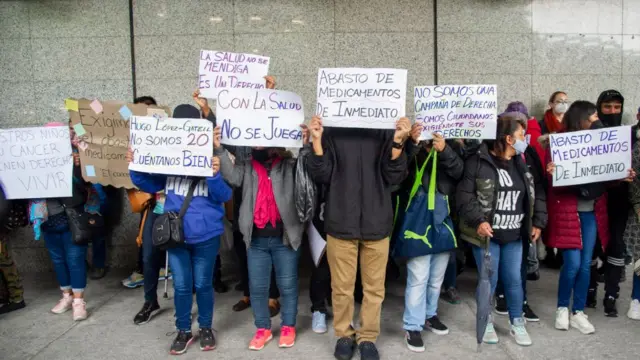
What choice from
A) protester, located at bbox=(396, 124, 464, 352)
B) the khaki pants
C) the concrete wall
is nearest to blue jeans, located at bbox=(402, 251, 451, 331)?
protester, located at bbox=(396, 124, 464, 352)

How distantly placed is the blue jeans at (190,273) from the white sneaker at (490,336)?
7.24 feet

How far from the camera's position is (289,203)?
4027 millimetres

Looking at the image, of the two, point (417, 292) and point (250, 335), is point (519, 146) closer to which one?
point (417, 292)

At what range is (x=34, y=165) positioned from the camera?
4.72 m

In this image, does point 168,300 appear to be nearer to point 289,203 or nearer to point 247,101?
point 289,203

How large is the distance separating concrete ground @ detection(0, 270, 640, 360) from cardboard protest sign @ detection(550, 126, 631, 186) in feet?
4.20

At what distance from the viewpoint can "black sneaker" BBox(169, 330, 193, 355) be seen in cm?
403

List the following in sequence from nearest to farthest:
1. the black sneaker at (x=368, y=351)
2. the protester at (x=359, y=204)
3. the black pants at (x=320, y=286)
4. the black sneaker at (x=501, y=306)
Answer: the protester at (x=359, y=204), the black sneaker at (x=368, y=351), the black pants at (x=320, y=286), the black sneaker at (x=501, y=306)

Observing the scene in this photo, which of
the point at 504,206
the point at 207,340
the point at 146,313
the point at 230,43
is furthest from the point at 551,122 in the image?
the point at 146,313

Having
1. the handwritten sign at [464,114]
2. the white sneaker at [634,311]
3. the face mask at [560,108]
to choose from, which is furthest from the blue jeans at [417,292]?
the face mask at [560,108]

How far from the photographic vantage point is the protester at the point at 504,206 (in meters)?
3.99

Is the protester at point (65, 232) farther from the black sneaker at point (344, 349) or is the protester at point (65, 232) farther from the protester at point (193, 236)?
the black sneaker at point (344, 349)

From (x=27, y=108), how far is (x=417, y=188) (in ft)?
16.6

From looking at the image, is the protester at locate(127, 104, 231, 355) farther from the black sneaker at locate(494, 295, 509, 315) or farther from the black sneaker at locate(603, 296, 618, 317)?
the black sneaker at locate(603, 296, 618, 317)
